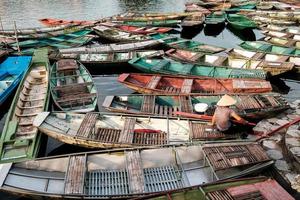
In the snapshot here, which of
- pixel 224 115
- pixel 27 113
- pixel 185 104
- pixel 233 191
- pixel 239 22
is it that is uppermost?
pixel 224 115

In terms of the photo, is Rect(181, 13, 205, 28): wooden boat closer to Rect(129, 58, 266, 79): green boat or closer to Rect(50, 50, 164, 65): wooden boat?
Rect(50, 50, 164, 65): wooden boat

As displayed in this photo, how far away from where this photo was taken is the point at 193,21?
3048cm

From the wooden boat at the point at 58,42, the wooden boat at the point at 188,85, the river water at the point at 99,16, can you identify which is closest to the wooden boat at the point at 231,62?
the river water at the point at 99,16

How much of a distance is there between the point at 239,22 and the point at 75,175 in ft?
80.9

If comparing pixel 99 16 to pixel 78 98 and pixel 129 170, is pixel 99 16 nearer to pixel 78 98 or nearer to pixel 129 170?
pixel 78 98

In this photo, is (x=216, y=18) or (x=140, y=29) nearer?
(x=140, y=29)

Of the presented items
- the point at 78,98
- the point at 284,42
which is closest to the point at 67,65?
the point at 78,98

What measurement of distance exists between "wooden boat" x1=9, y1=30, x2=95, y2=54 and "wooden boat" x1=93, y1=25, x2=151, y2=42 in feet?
4.05

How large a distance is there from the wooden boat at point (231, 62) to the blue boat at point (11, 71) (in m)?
9.02

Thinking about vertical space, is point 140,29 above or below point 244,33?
above

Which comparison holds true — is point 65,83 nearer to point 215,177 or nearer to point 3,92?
point 3,92

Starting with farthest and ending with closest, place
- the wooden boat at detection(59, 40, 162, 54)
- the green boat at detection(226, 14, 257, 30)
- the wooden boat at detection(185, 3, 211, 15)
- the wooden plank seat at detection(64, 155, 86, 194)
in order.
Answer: the wooden boat at detection(185, 3, 211, 15)
the green boat at detection(226, 14, 257, 30)
the wooden boat at detection(59, 40, 162, 54)
the wooden plank seat at detection(64, 155, 86, 194)

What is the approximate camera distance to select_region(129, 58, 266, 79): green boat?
16.9 metres

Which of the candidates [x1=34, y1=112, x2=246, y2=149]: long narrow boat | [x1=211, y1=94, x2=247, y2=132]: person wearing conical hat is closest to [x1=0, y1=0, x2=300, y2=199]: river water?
[x1=34, y1=112, x2=246, y2=149]: long narrow boat
